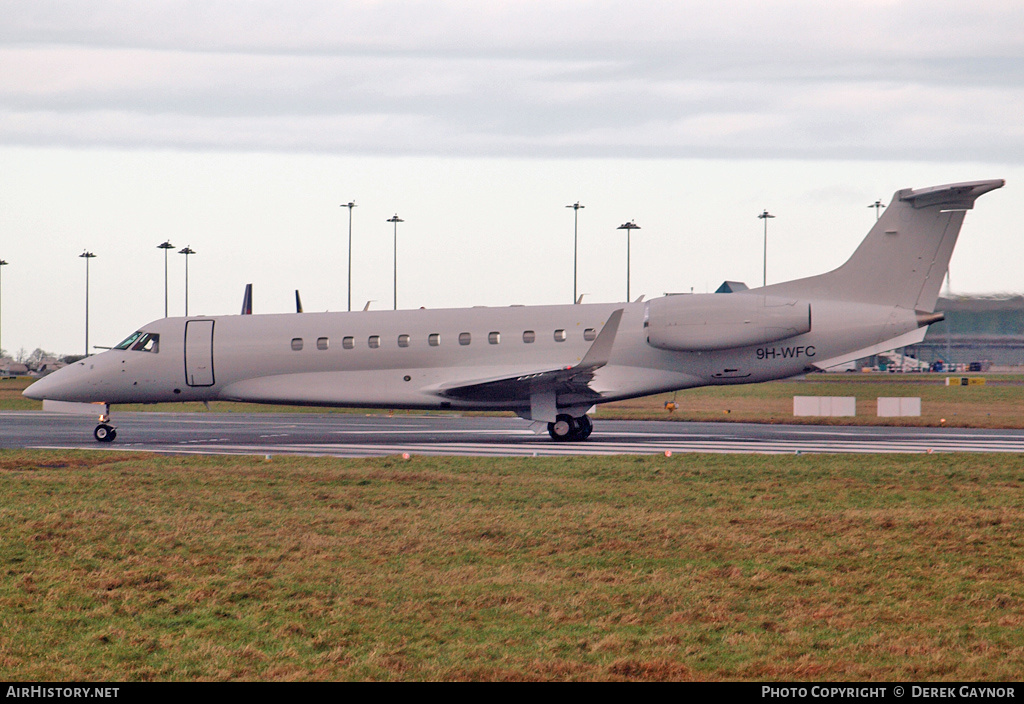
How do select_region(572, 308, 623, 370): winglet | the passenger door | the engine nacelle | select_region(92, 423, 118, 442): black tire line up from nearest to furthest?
1. select_region(572, 308, 623, 370): winglet
2. the engine nacelle
3. select_region(92, 423, 118, 442): black tire
4. the passenger door

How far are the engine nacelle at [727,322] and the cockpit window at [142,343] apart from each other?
1319cm

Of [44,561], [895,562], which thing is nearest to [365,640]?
[44,561]

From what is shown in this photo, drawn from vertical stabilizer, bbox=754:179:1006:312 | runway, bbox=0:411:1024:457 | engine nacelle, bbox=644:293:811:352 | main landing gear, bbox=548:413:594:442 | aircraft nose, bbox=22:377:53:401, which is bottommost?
runway, bbox=0:411:1024:457

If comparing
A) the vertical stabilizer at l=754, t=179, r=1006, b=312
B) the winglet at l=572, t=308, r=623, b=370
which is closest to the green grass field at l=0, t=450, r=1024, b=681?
the winglet at l=572, t=308, r=623, b=370

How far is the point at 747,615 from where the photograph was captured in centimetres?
819

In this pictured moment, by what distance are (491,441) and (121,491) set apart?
12.1 metres

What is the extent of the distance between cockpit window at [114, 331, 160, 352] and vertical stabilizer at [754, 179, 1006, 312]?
17.2 m

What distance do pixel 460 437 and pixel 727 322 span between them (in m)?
7.46

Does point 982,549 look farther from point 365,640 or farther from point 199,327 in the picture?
point 199,327

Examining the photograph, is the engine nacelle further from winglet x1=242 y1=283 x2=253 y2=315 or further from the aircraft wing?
winglet x1=242 y1=283 x2=253 y2=315

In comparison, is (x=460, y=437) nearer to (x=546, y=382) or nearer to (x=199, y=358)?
(x=546, y=382)

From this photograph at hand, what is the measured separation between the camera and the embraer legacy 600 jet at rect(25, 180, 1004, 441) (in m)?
25.6

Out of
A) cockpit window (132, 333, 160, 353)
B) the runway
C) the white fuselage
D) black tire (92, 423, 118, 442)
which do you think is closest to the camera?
the runway

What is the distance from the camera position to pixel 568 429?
85.6 ft
